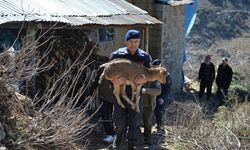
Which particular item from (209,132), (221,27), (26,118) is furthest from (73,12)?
(221,27)

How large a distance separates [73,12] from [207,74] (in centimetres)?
635

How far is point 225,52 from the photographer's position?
3192 centimetres

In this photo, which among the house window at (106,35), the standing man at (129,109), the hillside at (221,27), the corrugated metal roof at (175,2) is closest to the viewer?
the standing man at (129,109)

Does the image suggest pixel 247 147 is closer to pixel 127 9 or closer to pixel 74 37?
pixel 74 37

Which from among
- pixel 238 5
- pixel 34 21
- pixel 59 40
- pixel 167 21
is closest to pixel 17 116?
pixel 34 21

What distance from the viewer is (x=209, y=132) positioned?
6.73 m

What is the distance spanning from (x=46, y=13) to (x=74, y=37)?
4.61 feet

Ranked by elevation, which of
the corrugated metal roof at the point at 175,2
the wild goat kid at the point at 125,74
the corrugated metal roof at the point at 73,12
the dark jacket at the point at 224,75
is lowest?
the dark jacket at the point at 224,75

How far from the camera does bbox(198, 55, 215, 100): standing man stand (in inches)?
538

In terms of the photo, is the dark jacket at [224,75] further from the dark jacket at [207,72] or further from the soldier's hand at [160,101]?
the soldier's hand at [160,101]

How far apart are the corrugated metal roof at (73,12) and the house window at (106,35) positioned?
1.06m

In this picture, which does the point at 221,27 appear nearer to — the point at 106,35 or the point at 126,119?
the point at 106,35

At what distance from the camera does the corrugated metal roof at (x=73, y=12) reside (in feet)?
23.9

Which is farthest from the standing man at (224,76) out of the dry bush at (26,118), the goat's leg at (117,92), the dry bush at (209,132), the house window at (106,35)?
the dry bush at (26,118)
